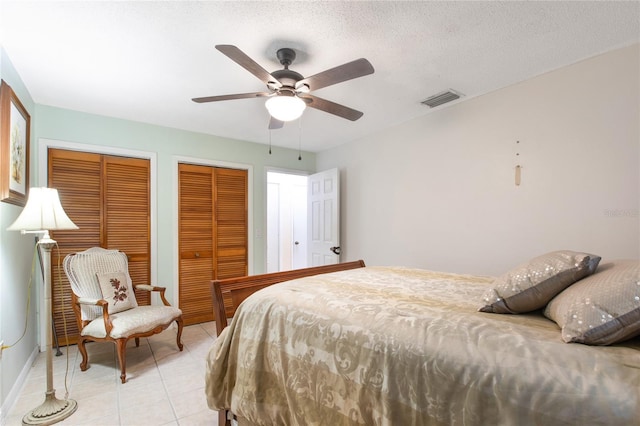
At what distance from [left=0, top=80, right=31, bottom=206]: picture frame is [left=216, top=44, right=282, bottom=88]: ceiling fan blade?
5.32ft

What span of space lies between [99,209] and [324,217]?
268cm

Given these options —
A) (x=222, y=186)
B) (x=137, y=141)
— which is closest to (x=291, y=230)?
(x=222, y=186)

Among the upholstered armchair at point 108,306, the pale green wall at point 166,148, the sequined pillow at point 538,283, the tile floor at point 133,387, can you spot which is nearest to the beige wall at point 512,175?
the sequined pillow at point 538,283

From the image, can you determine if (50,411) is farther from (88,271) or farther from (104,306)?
(88,271)

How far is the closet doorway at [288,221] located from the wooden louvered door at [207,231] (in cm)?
184

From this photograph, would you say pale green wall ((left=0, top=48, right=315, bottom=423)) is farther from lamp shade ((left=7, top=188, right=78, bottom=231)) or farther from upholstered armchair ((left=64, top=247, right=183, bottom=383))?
upholstered armchair ((left=64, top=247, right=183, bottom=383))

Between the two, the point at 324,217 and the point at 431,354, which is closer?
the point at 431,354

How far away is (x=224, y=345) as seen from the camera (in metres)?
1.62

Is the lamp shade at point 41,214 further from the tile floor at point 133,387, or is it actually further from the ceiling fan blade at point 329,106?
the ceiling fan blade at point 329,106

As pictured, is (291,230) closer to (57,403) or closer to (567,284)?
(57,403)

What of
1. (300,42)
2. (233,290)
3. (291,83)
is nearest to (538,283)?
(233,290)

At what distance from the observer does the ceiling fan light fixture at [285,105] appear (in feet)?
6.29

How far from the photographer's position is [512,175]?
8.23 ft

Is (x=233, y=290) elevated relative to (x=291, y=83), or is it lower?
lower
